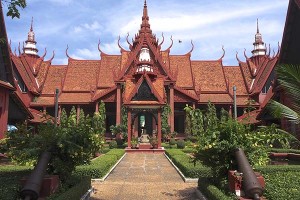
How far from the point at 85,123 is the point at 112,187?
246cm

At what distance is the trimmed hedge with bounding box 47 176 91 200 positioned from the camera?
607cm

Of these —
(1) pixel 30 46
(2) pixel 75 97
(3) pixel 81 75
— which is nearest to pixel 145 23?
(3) pixel 81 75

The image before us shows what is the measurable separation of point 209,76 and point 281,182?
29479 mm

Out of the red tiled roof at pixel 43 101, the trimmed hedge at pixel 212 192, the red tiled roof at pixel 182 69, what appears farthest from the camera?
the red tiled roof at pixel 182 69

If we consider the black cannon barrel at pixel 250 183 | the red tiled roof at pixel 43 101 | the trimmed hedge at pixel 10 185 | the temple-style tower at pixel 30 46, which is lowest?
the trimmed hedge at pixel 10 185

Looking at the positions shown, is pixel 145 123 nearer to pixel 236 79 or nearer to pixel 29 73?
pixel 236 79

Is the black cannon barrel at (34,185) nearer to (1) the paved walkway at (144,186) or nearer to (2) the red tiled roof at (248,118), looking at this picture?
(1) the paved walkway at (144,186)

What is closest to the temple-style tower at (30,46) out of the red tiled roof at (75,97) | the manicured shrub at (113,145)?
the red tiled roof at (75,97)

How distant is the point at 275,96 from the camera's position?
19.0 metres

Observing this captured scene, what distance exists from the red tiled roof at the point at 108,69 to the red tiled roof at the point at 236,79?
11.6m

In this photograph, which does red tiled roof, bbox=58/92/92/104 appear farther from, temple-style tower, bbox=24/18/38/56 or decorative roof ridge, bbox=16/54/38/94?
temple-style tower, bbox=24/18/38/56

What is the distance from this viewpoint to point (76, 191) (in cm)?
665

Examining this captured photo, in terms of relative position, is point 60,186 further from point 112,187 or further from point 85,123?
point 112,187

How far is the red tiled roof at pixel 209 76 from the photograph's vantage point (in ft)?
116
